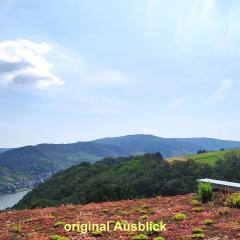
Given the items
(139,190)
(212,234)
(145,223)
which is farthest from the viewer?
(139,190)

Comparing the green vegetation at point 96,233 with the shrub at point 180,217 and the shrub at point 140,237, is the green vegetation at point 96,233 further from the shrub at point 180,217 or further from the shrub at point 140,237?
the shrub at point 180,217

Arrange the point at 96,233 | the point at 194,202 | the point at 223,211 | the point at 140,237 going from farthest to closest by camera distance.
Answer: the point at 194,202, the point at 223,211, the point at 96,233, the point at 140,237

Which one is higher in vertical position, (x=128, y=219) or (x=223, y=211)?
(x=223, y=211)

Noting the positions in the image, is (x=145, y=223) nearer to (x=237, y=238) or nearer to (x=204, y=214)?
(x=204, y=214)

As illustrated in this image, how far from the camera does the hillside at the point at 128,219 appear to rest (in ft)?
69.1

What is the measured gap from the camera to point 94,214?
93.7 feet

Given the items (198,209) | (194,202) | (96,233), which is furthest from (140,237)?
(194,202)

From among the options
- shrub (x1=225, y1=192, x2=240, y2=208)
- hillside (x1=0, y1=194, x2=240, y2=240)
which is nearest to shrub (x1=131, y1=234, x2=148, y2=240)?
hillside (x1=0, y1=194, x2=240, y2=240)

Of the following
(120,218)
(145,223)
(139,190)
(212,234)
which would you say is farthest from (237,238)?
(139,190)

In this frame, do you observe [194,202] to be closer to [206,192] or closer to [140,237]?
[206,192]

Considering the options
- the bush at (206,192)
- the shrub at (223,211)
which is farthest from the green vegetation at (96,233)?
Answer: the bush at (206,192)

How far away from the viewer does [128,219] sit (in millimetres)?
25594

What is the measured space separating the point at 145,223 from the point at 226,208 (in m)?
6.09

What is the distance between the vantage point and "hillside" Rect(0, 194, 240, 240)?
2105 centimetres
